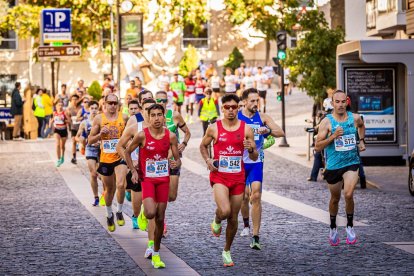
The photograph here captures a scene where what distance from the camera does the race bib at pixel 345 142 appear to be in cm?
1407

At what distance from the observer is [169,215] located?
58.2 ft

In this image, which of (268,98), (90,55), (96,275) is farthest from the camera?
(90,55)

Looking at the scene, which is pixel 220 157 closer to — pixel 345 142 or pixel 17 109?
pixel 345 142

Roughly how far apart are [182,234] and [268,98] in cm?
4204

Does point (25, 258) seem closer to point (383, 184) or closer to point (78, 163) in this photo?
point (383, 184)

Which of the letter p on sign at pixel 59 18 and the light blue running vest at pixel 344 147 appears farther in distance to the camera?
the letter p on sign at pixel 59 18

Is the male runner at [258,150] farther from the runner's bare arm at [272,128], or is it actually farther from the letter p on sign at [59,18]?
the letter p on sign at [59,18]

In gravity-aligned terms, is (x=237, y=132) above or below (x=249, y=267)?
above

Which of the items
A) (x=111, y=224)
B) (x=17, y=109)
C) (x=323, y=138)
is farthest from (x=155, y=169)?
(x=17, y=109)

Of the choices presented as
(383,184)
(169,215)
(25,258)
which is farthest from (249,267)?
(383,184)

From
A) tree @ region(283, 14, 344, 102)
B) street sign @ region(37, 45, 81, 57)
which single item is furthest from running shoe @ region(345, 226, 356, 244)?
street sign @ region(37, 45, 81, 57)

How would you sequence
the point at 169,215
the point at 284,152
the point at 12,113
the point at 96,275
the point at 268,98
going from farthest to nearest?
the point at 268,98 < the point at 12,113 < the point at 284,152 < the point at 169,215 < the point at 96,275

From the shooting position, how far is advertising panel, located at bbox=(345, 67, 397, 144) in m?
27.8

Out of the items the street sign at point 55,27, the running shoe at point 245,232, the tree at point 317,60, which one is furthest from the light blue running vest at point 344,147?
the street sign at point 55,27
